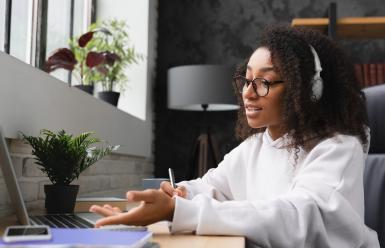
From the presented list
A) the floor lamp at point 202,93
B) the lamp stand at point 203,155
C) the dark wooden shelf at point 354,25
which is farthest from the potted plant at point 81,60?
the dark wooden shelf at point 354,25

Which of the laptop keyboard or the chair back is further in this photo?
the chair back

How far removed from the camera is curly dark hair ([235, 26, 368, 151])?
112 cm

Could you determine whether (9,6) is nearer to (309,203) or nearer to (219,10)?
(309,203)

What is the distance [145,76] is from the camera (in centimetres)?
324

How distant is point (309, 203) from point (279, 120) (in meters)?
0.35

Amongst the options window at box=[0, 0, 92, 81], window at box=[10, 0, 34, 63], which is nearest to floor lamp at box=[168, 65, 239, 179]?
window at box=[0, 0, 92, 81]

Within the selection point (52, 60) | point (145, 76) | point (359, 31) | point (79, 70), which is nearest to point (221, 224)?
point (52, 60)

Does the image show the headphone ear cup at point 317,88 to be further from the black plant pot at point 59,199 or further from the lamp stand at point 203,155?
the lamp stand at point 203,155

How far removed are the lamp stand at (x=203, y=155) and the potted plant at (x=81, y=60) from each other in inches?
35.3

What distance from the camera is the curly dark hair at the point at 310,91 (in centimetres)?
112

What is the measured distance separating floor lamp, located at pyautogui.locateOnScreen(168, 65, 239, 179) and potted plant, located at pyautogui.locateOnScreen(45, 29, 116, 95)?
2.22 feet

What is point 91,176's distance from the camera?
6.43 feet

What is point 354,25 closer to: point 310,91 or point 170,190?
point 310,91

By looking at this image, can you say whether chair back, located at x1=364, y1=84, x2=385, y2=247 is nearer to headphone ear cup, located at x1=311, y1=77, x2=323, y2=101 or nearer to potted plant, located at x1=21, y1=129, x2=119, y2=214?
headphone ear cup, located at x1=311, y1=77, x2=323, y2=101
